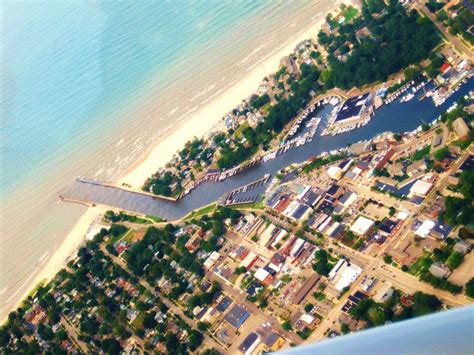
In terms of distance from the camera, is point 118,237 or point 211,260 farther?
point 118,237

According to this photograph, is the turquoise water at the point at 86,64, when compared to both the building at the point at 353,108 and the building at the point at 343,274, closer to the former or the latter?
the building at the point at 353,108

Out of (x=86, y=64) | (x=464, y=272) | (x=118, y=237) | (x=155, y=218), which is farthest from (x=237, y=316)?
(x=86, y=64)

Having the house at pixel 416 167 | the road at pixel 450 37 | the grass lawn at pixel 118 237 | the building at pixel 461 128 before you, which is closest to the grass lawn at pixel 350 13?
the road at pixel 450 37

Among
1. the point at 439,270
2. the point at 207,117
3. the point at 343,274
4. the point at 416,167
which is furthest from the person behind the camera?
the point at 207,117

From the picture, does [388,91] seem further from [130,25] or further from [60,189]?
[130,25]

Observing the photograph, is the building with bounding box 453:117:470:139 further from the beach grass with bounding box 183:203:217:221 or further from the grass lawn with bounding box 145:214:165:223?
the grass lawn with bounding box 145:214:165:223

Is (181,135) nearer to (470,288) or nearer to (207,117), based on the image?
(207,117)
